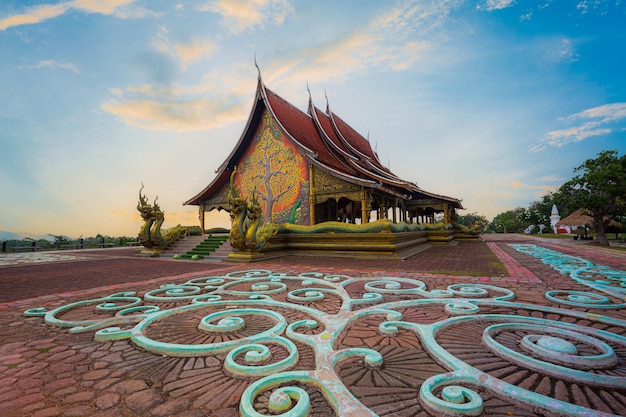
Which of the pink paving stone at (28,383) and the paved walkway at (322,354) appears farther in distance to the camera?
the pink paving stone at (28,383)

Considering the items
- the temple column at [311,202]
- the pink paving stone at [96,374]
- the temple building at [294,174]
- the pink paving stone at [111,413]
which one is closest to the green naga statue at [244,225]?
the temple building at [294,174]

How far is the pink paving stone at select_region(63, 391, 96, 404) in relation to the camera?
1.55 metres

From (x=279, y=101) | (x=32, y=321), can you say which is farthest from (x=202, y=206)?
(x=32, y=321)

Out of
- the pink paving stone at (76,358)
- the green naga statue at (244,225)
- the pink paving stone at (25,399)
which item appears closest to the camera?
the pink paving stone at (25,399)

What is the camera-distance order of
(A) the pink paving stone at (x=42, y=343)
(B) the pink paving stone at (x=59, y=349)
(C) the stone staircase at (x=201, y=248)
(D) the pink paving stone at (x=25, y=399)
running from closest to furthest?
(D) the pink paving stone at (x=25, y=399)
(B) the pink paving stone at (x=59, y=349)
(A) the pink paving stone at (x=42, y=343)
(C) the stone staircase at (x=201, y=248)

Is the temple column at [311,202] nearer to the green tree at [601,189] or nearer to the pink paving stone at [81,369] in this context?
the pink paving stone at [81,369]

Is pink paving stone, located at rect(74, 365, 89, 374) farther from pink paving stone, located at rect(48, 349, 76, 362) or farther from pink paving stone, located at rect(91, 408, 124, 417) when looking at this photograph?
pink paving stone, located at rect(91, 408, 124, 417)

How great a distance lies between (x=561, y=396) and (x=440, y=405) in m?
0.69

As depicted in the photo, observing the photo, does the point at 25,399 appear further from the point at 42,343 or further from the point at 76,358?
the point at 42,343

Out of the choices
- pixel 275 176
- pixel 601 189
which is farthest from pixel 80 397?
pixel 601 189

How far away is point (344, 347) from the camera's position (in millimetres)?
2125

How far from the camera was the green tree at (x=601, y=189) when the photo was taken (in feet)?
46.5

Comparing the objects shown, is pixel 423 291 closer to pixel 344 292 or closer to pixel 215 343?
pixel 344 292

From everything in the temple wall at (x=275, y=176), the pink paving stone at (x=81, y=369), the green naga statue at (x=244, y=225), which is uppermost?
the temple wall at (x=275, y=176)
